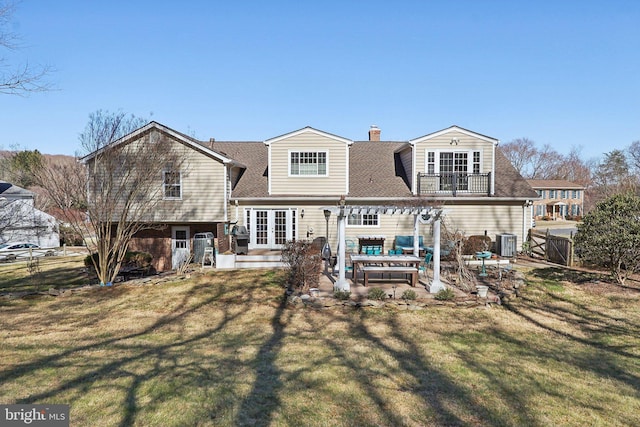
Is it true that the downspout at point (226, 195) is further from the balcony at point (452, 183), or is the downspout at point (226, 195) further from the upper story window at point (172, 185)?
the balcony at point (452, 183)

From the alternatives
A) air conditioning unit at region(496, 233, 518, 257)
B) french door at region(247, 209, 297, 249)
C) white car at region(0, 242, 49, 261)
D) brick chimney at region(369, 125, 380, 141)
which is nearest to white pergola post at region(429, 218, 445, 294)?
air conditioning unit at region(496, 233, 518, 257)

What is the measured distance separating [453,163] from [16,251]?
2862 centimetres

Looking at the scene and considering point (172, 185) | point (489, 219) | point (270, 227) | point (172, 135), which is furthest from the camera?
point (270, 227)

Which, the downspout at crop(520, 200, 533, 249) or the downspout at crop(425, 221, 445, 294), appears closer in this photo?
the downspout at crop(425, 221, 445, 294)

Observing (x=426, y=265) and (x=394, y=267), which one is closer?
(x=394, y=267)

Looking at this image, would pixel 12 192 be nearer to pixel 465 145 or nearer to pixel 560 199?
pixel 465 145

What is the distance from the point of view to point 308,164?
17.9 m

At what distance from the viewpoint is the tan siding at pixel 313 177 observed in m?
17.7

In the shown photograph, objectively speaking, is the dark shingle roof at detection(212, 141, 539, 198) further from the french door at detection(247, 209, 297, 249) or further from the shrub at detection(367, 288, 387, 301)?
the shrub at detection(367, 288, 387, 301)

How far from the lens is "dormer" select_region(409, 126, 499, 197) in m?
17.9

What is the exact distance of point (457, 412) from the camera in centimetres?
489

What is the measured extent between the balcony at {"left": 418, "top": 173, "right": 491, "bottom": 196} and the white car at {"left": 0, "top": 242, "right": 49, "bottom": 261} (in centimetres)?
2458

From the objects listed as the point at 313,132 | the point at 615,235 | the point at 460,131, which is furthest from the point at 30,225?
the point at 615,235

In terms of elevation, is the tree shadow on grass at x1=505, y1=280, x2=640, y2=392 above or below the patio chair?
below
